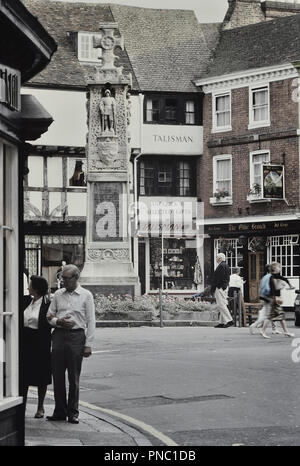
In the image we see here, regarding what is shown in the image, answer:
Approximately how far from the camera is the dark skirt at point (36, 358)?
11.8 m

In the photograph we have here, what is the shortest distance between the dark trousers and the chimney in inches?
1581

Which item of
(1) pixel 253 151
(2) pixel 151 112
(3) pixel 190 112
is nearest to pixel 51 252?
(2) pixel 151 112

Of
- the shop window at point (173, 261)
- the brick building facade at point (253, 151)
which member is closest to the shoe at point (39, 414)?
the brick building facade at point (253, 151)

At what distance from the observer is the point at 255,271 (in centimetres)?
4528

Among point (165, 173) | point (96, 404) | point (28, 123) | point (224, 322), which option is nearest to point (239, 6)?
point (165, 173)

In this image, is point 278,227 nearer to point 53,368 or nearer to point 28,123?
point 53,368

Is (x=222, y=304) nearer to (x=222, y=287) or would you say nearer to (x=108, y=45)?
(x=222, y=287)

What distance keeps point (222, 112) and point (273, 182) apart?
5256 mm

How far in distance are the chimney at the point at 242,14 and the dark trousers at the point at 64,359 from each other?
4016 cm

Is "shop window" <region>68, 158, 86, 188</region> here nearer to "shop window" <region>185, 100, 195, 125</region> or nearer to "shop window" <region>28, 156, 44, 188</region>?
"shop window" <region>28, 156, 44, 188</region>

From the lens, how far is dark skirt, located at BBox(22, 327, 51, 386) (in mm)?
11805

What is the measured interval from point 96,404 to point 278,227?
1225 inches

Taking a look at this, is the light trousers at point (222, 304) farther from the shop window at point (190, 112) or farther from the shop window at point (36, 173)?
the shop window at point (190, 112)
